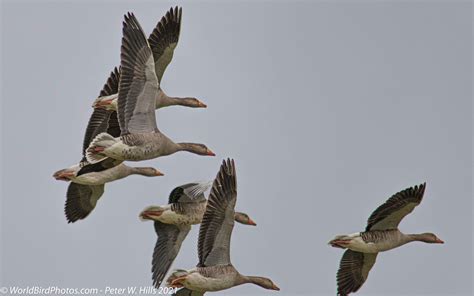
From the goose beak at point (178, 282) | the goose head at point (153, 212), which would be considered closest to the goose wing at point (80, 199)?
the goose head at point (153, 212)

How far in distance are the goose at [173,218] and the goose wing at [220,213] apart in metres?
2.12

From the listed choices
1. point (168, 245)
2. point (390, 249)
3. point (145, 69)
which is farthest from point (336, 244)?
point (145, 69)

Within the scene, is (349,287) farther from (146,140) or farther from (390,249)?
(146,140)

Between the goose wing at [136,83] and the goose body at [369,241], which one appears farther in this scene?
the goose body at [369,241]

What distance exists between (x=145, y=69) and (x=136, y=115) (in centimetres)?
69

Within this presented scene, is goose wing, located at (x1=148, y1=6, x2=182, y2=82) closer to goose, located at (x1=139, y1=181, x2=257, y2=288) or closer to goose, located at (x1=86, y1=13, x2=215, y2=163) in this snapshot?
goose, located at (x1=86, y1=13, x2=215, y2=163)

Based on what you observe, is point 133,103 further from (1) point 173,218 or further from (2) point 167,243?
(2) point 167,243

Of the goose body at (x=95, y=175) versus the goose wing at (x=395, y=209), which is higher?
the goose body at (x=95, y=175)

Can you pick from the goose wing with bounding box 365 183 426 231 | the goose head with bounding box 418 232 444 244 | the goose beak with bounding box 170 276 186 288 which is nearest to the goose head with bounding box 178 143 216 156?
the goose beak with bounding box 170 276 186 288

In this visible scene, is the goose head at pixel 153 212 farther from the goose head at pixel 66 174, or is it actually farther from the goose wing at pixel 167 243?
the goose head at pixel 66 174

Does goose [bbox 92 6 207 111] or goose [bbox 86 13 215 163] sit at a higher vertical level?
goose [bbox 92 6 207 111]

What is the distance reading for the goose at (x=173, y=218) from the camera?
2134 centimetres

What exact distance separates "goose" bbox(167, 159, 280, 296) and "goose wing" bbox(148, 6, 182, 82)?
139 inches

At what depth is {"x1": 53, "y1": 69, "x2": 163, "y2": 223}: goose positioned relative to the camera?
72.8ft
